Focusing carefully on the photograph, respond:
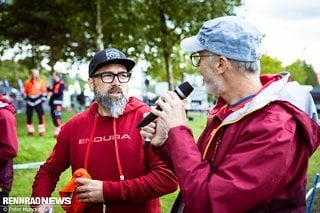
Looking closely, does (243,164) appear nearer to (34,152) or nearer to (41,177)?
(41,177)

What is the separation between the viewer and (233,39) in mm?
2105

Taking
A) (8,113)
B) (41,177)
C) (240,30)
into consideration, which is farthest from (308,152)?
(8,113)

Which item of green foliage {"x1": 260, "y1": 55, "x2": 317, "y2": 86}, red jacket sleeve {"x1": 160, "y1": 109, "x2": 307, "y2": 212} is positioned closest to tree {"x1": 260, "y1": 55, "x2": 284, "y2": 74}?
green foliage {"x1": 260, "y1": 55, "x2": 317, "y2": 86}

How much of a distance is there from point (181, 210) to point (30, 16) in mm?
24903

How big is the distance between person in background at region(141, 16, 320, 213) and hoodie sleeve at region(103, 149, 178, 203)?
80cm

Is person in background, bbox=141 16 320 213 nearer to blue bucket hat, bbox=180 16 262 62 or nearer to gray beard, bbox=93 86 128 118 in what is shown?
blue bucket hat, bbox=180 16 262 62

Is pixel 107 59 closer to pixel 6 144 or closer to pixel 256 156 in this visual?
pixel 6 144

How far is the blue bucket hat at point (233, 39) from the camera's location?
6.91 feet

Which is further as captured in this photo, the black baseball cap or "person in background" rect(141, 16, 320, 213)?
the black baseball cap

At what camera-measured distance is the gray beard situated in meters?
3.27

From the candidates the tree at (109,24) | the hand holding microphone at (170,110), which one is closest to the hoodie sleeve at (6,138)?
the hand holding microphone at (170,110)

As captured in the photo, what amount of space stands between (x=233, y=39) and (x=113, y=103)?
1.36m

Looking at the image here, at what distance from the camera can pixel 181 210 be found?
2.49 metres

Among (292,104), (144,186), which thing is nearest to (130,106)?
(144,186)
